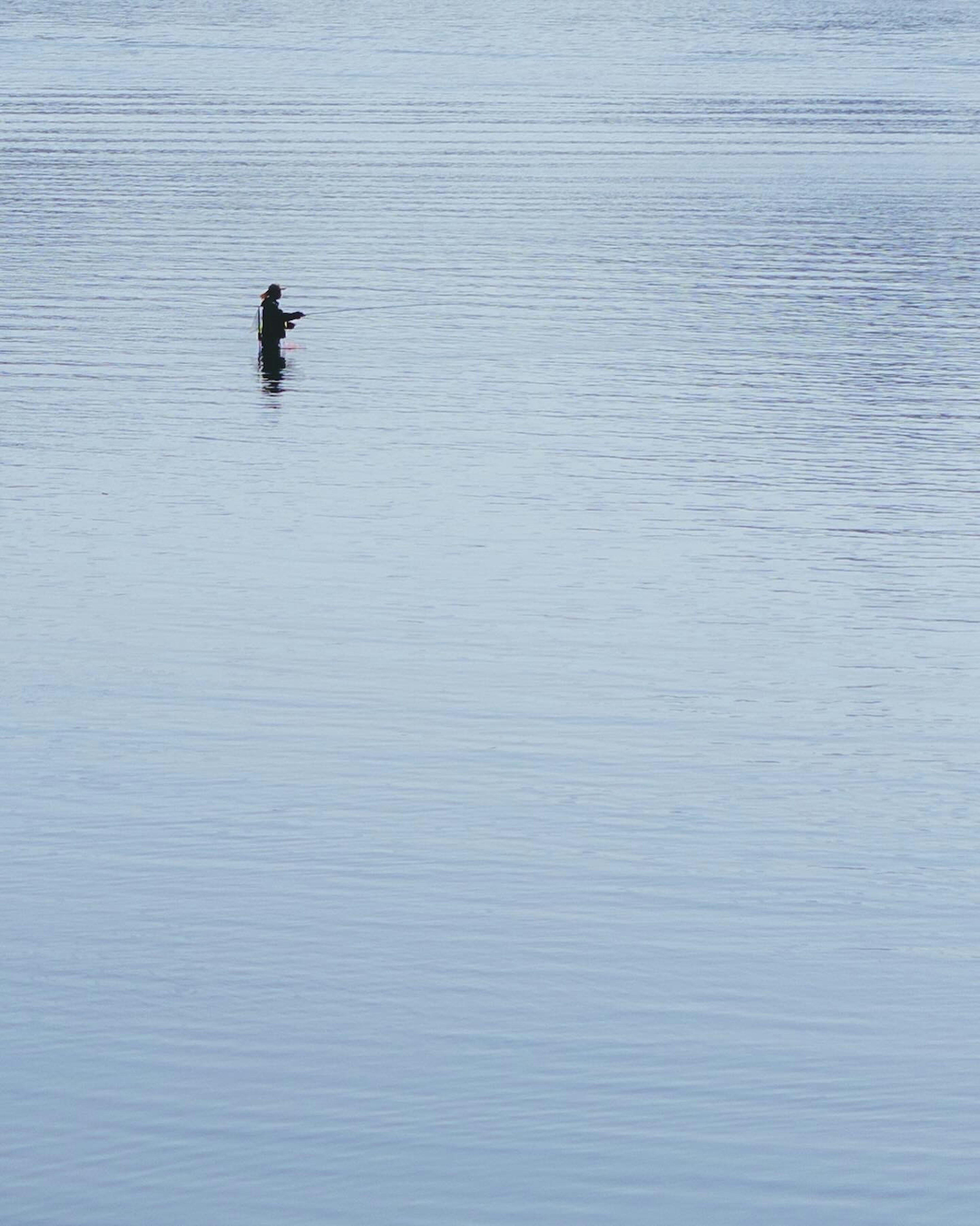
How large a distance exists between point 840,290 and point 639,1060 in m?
46.3

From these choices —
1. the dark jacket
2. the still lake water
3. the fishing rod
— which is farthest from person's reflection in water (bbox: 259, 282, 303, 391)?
the fishing rod

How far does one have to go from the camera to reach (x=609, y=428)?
40.0 m

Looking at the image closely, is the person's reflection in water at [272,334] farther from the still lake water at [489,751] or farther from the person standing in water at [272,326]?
the still lake water at [489,751]

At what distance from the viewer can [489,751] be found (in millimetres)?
22281

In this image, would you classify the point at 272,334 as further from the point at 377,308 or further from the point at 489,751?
the point at 489,751

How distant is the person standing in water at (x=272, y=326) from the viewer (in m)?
45.3

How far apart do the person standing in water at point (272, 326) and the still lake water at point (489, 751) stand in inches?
30.1

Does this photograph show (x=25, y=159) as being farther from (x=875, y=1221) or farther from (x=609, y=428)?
(x=875, y=1221)

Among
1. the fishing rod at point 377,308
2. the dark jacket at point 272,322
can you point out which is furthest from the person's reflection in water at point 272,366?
→ the fishing rod at point 377,308

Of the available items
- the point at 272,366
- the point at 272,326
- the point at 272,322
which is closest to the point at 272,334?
the point at 272,326

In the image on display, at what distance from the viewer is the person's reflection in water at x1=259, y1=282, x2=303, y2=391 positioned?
45.3 meters

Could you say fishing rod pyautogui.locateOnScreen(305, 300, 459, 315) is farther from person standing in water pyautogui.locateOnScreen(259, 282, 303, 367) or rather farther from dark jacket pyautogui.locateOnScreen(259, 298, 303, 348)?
dark jacket pyautogui.locateOnScreen(259, 298, 303, 348)

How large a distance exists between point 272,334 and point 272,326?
30 centimetres

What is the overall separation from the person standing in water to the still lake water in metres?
0.76
